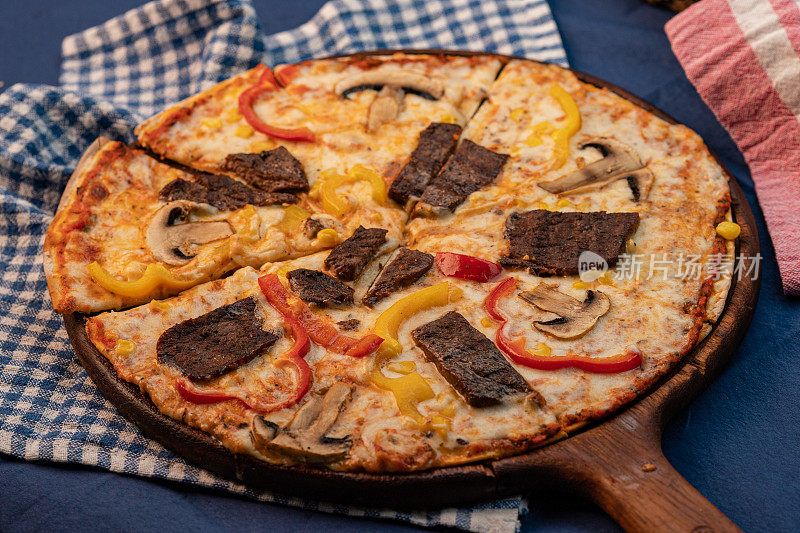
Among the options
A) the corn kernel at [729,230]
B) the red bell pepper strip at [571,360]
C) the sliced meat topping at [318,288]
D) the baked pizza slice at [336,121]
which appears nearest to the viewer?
the red bell pepper strip at [571,360]

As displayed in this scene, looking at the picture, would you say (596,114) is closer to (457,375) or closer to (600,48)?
(600,48)

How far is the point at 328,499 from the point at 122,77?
5.57 metres

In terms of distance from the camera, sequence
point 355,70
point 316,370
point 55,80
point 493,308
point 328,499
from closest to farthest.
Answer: point 328,499 → point 316,370 → point 493,308 → point 355,70 → point 55,80

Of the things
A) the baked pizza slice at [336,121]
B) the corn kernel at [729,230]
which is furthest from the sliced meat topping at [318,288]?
the corn kernel at [729,230]

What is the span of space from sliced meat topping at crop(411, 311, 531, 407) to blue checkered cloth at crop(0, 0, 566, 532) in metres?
0.60

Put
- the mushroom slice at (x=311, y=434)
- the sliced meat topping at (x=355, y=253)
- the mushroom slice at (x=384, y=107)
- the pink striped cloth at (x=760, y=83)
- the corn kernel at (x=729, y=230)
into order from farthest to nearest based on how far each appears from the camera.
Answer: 1. the mushroom slice at (x=384, y=107)
2. the pink striped cloth at (x=760, y=83)
3. the corn kernel at (x=729, y=230)
4. the sliced meat topping at (x=355, y=253)
5. the mushroom slice at (x=311, y=434)

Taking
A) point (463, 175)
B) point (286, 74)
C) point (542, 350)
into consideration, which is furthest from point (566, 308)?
point (286, 74)

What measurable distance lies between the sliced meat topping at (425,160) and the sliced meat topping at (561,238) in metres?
0.77

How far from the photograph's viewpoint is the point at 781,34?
6160mm

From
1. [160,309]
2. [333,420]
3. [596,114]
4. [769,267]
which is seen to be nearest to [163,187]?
[160,309]

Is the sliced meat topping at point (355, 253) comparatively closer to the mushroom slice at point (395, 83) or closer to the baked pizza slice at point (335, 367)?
the baked pizza slice at point (335, 367)

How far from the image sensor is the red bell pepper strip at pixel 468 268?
5082mm

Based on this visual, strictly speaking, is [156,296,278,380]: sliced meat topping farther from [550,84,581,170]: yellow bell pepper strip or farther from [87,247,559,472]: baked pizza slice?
[550,84,581,170]: yellow bell pepper strip

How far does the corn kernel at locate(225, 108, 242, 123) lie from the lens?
21.1 feet
